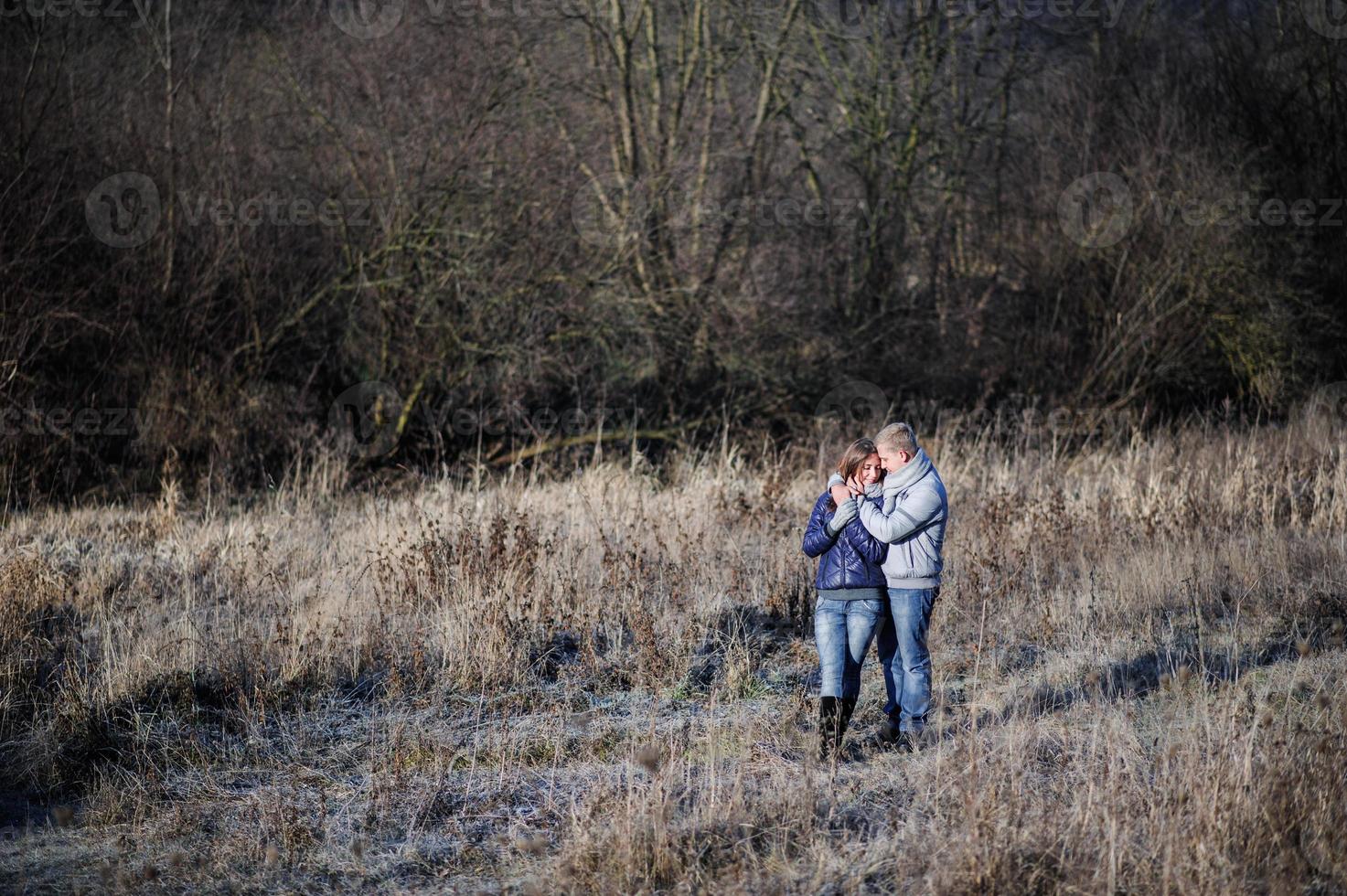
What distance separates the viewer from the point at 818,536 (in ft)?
12.9

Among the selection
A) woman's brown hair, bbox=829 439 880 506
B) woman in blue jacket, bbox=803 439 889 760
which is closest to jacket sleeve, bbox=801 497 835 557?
woman in blue jacket, bbox=803 439 889 760

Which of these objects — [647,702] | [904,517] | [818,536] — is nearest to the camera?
[904,517]

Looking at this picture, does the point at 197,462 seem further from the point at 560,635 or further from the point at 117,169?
the point at 560,635

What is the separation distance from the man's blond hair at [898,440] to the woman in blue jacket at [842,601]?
11 centimetres

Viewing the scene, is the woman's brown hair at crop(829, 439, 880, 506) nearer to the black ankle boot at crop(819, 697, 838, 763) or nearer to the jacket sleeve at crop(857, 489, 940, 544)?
the jacket sleeve at crop(857, 489, 940, 544)

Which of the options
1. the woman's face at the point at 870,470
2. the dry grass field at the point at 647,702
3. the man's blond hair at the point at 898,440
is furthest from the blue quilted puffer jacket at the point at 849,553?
the dry grass field at the point at 647,702

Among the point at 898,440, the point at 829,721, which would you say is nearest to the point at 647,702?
the point at 829,721

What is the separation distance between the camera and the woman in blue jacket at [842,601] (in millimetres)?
3881

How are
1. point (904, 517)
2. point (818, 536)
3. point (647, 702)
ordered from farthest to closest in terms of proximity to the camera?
point (647, 702) → point (818, 536) → point (904, 517)

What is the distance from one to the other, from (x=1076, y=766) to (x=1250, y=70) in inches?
498

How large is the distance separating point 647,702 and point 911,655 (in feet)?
4.21

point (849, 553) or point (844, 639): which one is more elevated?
point (849, 553)

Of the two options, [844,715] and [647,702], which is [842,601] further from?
[647,702]

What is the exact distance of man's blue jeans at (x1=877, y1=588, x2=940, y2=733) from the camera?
3.88 m
